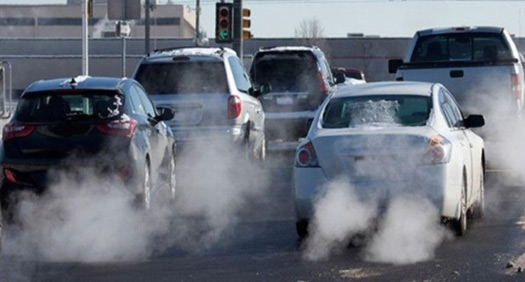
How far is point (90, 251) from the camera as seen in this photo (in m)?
12.2

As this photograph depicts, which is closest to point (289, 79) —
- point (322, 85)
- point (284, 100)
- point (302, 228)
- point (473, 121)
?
point (284, 100)

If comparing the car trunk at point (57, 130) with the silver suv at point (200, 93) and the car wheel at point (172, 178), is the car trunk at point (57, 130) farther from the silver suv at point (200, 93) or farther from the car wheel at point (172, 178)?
the silver suv at point (200, 93)

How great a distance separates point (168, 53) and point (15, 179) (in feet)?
18.8

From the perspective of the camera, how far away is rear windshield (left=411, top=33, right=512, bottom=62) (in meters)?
21.4

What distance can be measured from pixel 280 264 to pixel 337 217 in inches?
42.6

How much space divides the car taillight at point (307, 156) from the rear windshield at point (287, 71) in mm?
11726

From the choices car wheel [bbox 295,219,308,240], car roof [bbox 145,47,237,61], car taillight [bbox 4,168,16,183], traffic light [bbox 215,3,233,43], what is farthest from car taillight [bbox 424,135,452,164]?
traffic light [bbox 215,3,233,43]

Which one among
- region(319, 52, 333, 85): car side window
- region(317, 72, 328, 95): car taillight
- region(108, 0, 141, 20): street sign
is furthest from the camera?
region(108, 0, 141, 20): street sign

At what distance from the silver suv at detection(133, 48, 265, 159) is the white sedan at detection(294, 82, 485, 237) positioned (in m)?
5.18

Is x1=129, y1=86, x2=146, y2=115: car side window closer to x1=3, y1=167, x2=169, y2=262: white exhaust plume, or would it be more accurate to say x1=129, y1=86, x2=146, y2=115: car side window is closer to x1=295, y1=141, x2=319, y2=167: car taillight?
x1=3, y1=167, x2=169, y2=262: white exhaust plume

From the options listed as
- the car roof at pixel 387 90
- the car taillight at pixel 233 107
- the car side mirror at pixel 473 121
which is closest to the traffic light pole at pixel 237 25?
the car taillight at pixel 233 107

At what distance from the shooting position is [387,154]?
11938 mm

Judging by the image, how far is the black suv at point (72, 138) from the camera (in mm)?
13594

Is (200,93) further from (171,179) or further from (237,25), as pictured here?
(237,25)
